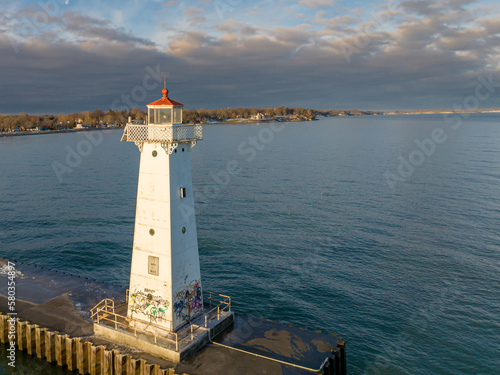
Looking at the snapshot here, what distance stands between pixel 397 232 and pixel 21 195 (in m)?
59.2

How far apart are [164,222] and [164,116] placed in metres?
5.82

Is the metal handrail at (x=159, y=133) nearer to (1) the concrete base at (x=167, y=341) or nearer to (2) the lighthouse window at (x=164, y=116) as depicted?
(2) the lighthouse window at (x=164, y=116)

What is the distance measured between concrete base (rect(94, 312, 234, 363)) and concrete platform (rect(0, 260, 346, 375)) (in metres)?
0.25

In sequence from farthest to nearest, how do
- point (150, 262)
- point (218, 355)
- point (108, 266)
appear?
point (108, 266) < point (150, 262) < point (218, 355)

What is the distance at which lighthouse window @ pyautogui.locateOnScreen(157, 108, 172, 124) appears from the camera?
2069cm

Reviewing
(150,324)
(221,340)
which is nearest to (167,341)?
(150,324)

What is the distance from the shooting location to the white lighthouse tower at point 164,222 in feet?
67.2

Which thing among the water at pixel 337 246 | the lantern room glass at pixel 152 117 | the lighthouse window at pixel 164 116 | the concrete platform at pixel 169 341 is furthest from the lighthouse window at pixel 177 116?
the water at pixel 337 246

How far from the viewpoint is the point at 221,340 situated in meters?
21.5

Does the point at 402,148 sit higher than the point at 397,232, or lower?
higher

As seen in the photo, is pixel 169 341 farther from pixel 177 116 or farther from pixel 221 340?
pixel 177 116

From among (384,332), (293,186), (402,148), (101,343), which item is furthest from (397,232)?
(402,148)

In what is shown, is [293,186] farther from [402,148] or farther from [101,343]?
[402,148]

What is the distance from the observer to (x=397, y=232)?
4622 centimetres
